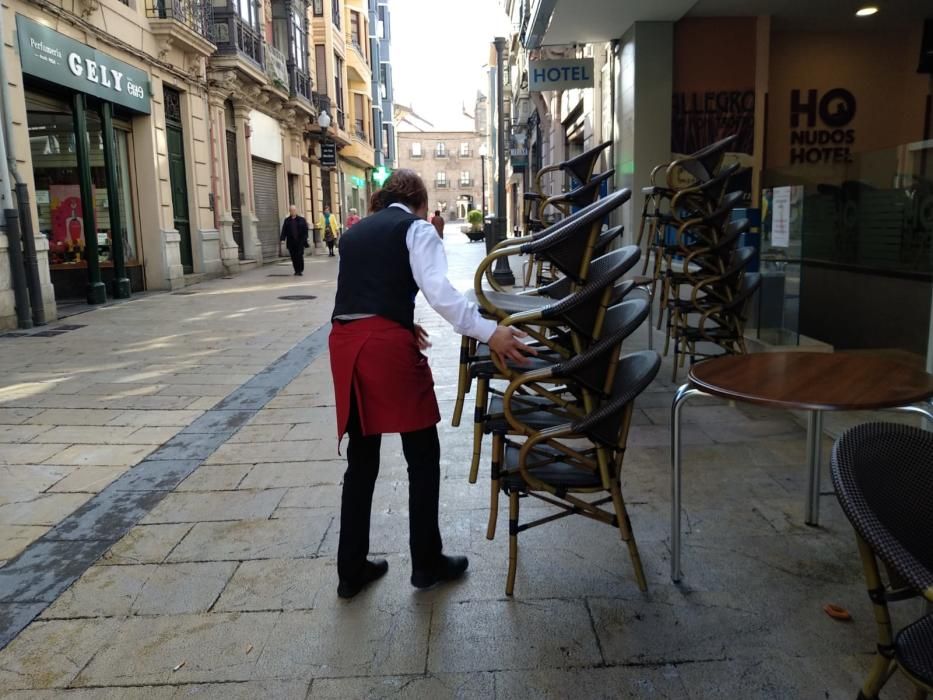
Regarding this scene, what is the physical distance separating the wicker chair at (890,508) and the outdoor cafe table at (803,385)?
53 cm

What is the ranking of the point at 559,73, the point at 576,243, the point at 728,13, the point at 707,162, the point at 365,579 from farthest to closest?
the point at 559,73 < the point at 728,13 < the point at 707,162 < the point at 365,579 < the point at 576,243

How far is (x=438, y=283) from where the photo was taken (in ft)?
8.90

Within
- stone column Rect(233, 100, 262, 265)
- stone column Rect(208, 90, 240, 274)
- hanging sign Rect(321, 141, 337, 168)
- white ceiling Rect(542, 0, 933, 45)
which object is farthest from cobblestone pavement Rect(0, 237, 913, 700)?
hanging sign Rect(321, 141, 337, 168)

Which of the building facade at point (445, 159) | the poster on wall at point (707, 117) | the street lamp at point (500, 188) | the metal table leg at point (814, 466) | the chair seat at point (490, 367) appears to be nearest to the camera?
the chair seat at point (490, 367)

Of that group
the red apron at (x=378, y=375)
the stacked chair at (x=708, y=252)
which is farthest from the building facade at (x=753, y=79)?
the red apron at (x=378, y=375)

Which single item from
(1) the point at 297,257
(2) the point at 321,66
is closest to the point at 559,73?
(1) the point at 297,257

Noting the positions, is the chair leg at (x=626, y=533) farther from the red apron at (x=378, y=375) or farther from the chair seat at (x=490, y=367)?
the red apron at (x=378, y=375)

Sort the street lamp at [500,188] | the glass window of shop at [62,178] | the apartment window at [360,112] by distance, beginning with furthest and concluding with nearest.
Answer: the apartment window at [360,112] → the street lamp at [500,188] → the glass window of shop at [62,178]

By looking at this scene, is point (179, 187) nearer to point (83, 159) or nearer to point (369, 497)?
point (83, 159)

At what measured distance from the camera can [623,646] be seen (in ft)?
8.48

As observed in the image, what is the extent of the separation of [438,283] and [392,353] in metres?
0.34

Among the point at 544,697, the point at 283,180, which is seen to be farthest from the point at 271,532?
the point at 283,180

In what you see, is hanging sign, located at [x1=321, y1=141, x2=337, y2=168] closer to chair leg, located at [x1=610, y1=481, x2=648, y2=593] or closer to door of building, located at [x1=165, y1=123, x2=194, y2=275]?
door of building, located at [x1=165, y1=123, x2=194, y2=275]

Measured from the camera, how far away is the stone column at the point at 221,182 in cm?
1764
